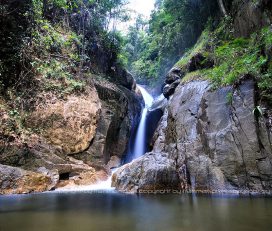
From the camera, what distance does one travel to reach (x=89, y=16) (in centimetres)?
1802

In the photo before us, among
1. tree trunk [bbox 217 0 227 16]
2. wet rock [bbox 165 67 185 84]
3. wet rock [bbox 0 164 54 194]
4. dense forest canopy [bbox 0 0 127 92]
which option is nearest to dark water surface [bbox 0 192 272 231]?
wet rock [bbox 0 164 54 194]

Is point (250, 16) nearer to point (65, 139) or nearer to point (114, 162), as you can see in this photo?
point (114, 162)

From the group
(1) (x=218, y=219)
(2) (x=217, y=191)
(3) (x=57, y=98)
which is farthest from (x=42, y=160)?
(1) (x=218, y=219)

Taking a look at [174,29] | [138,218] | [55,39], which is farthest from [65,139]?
[174,29]

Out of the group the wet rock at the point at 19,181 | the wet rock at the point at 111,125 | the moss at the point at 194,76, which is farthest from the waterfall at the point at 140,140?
the wet rock at the point at 19,181

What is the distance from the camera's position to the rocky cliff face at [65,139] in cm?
A: 1026

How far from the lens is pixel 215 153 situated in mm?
9734

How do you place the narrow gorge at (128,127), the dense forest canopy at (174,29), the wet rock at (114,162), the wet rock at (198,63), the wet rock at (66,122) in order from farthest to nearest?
1. the dense forest canopy at (174,29)
2. the wet rock at (114,162)
3. the wet rock at (198,63)
4. the wet rock at (66,122)
5. the narrow gorge at (128,127)

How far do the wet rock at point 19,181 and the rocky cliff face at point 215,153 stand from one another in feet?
10.1

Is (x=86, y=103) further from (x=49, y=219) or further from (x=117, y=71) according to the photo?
(x=49, y=219)

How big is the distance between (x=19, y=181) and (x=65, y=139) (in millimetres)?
3974

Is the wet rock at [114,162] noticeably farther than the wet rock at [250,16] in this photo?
Yes

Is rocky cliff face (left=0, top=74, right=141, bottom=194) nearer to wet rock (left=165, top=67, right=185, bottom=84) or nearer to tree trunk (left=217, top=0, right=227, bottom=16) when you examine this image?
wet rock (left=165, top=67, right=185, bottom=84)

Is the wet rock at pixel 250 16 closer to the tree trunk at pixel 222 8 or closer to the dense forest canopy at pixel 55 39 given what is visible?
the tree trunk at pixel 222 8
